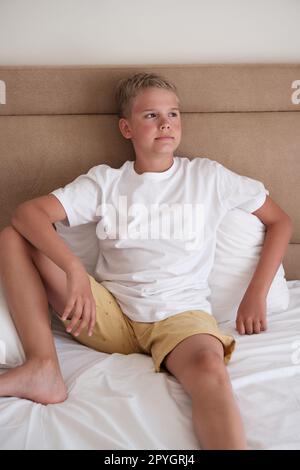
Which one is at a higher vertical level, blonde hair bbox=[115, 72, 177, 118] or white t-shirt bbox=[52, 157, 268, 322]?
blonde hair bbox=[115, 72, 177, 118]

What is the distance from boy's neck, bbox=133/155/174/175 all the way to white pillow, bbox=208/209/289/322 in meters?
0.22

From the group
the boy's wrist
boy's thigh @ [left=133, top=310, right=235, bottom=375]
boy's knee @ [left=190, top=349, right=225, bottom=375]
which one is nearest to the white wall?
the boy's wrist

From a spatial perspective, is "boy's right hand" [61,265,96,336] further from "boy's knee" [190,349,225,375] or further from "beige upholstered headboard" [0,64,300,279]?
"beige upholstered headboard" [0,64,300,279]

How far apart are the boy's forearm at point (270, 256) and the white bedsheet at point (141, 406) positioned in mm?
152

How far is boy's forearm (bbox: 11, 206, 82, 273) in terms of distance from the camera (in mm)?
1166

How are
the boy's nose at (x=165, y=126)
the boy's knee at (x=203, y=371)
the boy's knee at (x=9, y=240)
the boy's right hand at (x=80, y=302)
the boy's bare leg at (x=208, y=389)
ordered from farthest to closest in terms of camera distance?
the boy's nose at (x=165, y=126)
the boy's knee at (x=9, y=240)
the boy's right hand at (x=80, y=302)
the boy's knee at (x=203, y=371)
the boy's bare leg at (x=208, y=389)

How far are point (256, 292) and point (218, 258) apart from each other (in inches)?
5.9

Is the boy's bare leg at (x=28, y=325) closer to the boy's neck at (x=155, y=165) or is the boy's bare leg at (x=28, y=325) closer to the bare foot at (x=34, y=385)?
the bare foot at (x=34, y=385)

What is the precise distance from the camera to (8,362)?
1133 millimetres

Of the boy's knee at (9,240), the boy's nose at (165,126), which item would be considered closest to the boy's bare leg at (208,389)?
the boy's knee at (9,240)

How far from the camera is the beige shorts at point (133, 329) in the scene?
3.72ft

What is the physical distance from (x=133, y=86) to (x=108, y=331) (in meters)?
0.67

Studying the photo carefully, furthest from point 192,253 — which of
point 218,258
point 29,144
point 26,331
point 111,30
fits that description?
point 111,30
